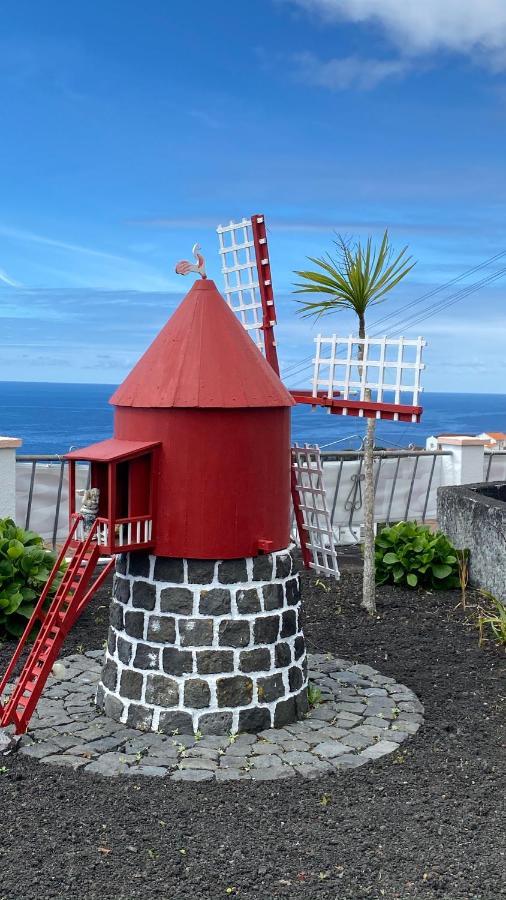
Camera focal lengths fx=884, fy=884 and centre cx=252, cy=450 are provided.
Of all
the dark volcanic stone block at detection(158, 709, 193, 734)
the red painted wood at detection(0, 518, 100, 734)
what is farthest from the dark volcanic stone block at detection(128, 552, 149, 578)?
the dark volcanic stone block at detection(158, 709, 193, 734)

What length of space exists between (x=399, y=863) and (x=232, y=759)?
63.5 inches

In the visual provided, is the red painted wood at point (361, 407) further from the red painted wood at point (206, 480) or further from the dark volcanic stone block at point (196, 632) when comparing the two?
the dark volcanic stone block at point (196, 632)

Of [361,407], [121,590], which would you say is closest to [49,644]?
[121,590]

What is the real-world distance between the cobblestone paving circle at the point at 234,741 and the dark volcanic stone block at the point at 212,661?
1.63ft

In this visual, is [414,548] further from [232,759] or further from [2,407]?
[2,407]

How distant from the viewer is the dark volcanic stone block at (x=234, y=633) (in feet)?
22.1

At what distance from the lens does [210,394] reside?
668 cm

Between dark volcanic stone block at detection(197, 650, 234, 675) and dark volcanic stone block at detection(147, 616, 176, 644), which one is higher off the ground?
dark volcanic stone block at detection(147, 616, 176, 644)

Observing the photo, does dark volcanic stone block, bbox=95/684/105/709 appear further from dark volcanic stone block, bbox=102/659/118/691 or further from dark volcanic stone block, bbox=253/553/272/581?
dark volcanic stone block, bbox=253/553/272/581

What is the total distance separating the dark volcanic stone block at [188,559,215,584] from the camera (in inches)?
266

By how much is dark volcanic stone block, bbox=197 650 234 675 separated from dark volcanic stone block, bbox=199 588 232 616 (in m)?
0.29

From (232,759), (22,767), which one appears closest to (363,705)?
(232,759)

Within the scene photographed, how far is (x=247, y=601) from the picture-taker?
6.81 metres

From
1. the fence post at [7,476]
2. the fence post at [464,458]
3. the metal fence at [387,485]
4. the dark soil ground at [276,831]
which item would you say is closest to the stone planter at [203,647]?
the dark soil ground at [276,831]
